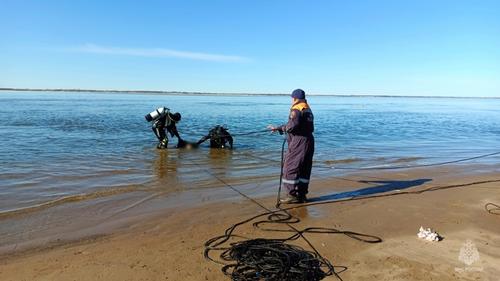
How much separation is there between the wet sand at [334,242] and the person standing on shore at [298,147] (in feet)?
1.16

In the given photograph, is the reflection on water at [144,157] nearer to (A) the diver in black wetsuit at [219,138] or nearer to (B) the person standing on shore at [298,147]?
(A) the diver in black wetsuit at [219,138]

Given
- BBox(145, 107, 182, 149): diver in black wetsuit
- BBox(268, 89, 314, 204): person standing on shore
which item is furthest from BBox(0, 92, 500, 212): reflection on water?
BBox(268, 89, 314, 204): person standing on shore

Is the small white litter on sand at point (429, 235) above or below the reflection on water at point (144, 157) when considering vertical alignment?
above

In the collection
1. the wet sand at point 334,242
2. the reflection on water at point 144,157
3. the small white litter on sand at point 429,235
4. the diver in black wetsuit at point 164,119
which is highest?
the diver in black wetsuit at point 164,119

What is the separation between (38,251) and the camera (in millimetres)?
4828

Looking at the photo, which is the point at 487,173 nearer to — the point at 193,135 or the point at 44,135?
the point at 193,135

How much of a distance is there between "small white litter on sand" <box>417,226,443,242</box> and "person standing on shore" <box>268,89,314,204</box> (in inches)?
84.4

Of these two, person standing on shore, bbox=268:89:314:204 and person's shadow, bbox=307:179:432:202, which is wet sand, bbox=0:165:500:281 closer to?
person's shadow, bbox=307:179:432:202

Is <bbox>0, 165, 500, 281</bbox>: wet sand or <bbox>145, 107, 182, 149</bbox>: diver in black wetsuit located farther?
<bbox>145, 107, 182, 149</bbox>: diver in black wetsuit

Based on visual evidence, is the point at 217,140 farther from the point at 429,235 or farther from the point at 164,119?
the point at 429,235

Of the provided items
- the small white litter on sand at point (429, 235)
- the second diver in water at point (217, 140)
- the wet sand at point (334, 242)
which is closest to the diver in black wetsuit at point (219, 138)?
the second diver in water at point (217, 140)

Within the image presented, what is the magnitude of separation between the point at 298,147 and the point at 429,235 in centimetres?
246

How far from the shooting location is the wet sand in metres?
4.18

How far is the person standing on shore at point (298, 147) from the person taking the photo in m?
6.78
